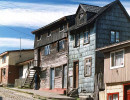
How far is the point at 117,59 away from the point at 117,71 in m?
0.91

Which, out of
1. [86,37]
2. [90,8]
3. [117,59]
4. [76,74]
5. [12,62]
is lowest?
[76,74]

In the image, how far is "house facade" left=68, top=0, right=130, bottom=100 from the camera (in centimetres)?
3152

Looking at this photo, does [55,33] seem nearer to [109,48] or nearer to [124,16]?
[124,16]

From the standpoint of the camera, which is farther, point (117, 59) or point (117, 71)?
point (117, 59)

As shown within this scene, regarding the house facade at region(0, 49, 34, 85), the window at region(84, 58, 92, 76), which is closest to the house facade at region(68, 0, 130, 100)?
the window at region(84, 58, 92, 76)

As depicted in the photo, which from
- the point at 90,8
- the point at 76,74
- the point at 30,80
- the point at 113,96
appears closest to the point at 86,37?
the point at 90,8

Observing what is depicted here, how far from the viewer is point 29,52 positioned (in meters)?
57.6

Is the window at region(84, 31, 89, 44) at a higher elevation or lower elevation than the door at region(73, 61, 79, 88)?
higher

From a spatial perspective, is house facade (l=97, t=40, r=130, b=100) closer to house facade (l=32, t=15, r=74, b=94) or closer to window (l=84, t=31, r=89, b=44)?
window (l=84, t=31, r=89, b=44)

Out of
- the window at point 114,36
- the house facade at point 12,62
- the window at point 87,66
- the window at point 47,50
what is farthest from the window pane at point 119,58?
the house facade at point 12,62

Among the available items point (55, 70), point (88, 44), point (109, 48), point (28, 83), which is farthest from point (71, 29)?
point (28, 83)

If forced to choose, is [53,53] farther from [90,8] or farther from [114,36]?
[114,36]

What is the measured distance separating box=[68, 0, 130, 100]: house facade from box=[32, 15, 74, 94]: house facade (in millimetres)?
1954

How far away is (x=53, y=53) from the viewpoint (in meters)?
41.3
